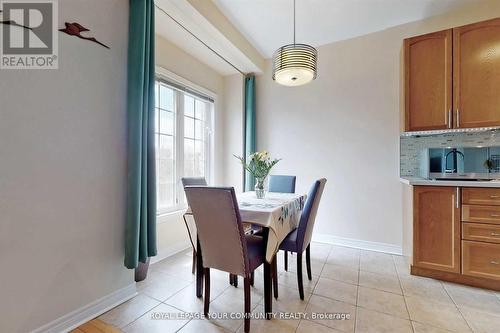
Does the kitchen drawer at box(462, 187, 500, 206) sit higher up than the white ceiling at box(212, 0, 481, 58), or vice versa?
the white ceiling at box(212, 0, 481, 58)

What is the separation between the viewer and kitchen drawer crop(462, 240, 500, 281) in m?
1.99

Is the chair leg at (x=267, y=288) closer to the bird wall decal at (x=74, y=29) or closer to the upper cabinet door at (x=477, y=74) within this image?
the bird wall decal at (x=74, y=29)

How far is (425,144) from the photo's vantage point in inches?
107

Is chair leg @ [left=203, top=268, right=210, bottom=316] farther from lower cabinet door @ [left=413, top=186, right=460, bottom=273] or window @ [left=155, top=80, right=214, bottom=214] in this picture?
lower cabinet door @ [left=413, top=186, right=460, bottom=273]

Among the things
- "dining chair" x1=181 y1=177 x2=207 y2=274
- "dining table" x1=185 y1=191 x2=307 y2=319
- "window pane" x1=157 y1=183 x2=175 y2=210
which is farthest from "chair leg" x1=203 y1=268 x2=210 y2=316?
"window pane" x1=157 y1=183 x2=175 y2=210

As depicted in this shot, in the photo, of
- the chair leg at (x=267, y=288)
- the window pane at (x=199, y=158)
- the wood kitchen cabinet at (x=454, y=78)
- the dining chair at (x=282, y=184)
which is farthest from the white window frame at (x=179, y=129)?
the wood kitchen cabinet at (x=454, y=78)

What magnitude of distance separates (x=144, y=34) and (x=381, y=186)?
10.3 feet

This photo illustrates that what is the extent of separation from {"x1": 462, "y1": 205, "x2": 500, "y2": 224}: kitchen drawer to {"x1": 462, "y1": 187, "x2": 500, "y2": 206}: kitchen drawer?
4cm

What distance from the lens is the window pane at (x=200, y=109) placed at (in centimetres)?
359

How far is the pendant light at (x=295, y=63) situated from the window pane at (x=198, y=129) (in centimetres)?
181

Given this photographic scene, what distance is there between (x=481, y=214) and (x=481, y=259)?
15.9 inches

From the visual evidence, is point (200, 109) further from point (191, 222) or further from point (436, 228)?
point (436, 228)

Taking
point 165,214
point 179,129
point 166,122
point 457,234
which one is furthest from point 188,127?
point 457,234

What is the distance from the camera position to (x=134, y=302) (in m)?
1.86
